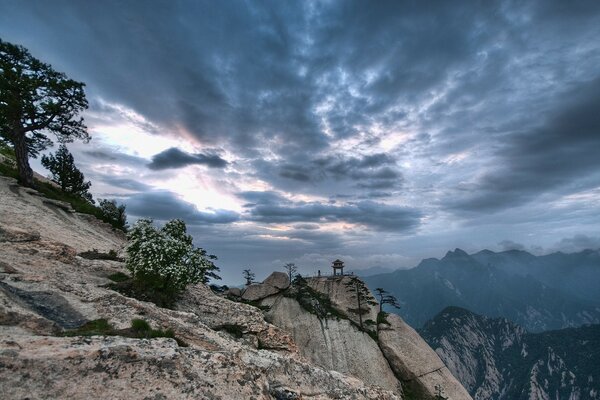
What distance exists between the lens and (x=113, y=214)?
4156cm

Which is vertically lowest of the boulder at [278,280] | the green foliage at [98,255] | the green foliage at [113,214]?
the boulder at [278,280]

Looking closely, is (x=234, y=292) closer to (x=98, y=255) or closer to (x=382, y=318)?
(x=382, y=318)

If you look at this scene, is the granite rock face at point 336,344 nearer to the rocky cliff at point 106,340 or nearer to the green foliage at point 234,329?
the green foliage at point 234,329

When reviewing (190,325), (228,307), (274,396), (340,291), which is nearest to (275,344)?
(228,307)

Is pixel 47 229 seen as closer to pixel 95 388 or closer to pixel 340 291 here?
pixel 95 388

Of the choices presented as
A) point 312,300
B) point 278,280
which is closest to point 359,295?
point 312,300

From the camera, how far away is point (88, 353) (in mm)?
8789

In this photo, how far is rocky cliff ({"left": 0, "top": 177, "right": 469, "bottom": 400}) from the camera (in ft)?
26.7

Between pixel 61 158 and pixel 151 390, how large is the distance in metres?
49.1

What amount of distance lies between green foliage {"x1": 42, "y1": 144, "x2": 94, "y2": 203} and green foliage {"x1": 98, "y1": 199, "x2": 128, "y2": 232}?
662 centimetres

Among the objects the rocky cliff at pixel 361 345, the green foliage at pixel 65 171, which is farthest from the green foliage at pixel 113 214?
the rocky cliff at pixel 361 345

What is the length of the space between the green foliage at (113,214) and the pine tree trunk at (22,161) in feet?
26.7

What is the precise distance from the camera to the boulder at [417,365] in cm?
4872

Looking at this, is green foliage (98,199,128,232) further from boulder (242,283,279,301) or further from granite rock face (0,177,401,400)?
boulder (242,283,279,301)
